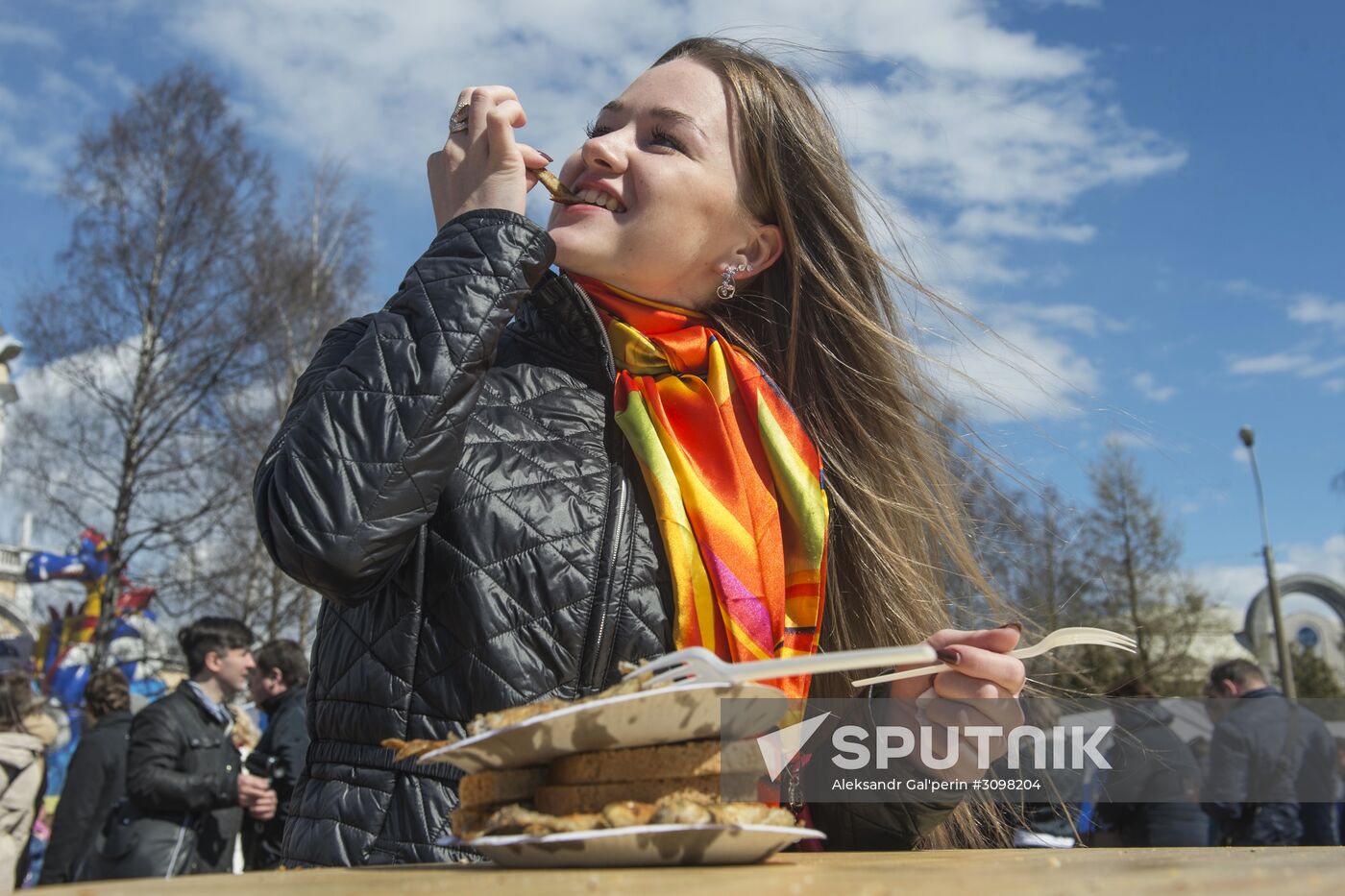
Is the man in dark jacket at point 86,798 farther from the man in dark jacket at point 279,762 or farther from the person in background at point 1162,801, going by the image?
the person in background at point 1162,801

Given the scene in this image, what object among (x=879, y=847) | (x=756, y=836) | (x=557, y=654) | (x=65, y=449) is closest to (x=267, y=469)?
(x=557, y=654)

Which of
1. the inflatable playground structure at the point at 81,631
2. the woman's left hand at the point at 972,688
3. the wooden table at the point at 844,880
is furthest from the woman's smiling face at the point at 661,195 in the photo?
the inflatable playground structure at the point at 81,631

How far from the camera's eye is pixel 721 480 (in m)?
2.07

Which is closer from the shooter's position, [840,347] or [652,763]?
[652,763]

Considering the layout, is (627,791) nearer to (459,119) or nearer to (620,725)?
(620,725)

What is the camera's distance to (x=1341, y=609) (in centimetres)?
2462

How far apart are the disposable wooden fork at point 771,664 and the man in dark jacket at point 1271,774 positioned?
21.8ft

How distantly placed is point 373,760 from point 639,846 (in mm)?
767

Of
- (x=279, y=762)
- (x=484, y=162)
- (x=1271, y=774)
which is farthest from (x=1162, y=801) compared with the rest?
(x=484, y=162)

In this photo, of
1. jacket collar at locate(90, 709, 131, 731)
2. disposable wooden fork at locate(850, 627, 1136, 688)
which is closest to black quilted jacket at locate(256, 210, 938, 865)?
disposable wooden fork at locate(850, 627, 1136, 688)

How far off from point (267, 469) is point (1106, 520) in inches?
901

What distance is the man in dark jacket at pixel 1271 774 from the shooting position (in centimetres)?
654

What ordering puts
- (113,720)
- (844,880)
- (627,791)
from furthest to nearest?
1. (113,720)
2. (627,791)
3. (844,880)

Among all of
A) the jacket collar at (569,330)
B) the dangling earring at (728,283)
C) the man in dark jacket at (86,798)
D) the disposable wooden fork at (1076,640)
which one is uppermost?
the dangling earring at (728,283)
